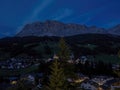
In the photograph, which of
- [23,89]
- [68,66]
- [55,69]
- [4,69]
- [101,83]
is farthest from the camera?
[4,69]

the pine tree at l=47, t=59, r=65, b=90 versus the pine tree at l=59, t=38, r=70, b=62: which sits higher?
the pine tree at l=59, t=38, r=70, b=62

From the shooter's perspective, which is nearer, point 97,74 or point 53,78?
point 53,78

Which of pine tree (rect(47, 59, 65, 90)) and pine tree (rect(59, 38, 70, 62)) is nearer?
pine tree (rect(47, 59, 65, 90))

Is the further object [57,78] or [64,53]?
[64,53]

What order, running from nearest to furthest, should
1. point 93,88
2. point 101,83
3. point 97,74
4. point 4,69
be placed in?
point 93,88 → point 101,83 → point 97,74 → point 4,69

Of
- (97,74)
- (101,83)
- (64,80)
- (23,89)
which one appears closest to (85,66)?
(97,74)

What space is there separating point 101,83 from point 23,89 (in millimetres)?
80351

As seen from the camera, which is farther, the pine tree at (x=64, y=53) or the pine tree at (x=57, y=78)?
the pine tree at (x=64, y=53)

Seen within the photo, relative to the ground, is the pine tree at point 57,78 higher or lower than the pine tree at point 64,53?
lower

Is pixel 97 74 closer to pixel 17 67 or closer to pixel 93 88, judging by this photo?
pixel 93 88

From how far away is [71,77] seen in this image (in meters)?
43.0

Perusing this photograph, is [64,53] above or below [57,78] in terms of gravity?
above

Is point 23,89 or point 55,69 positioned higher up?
point 55,69

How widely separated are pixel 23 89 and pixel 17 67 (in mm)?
135514
